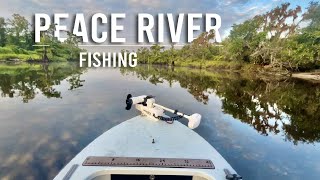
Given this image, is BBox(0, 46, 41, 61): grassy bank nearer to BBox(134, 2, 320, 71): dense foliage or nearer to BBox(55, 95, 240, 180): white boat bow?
BBox(134, 2, 320, 71): dense foliage

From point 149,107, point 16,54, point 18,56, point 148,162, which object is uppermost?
point 16,54

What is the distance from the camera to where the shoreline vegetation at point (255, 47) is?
42.6 metres

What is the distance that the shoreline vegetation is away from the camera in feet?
140

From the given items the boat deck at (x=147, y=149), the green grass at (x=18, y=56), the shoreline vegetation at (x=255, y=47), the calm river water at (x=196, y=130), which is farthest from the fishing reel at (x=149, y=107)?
the green grass at (x=18, y=56)

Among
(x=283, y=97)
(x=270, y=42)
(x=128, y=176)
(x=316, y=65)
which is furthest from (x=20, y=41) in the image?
(x=128, y=176)

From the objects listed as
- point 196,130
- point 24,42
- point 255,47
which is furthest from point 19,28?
point 196,130

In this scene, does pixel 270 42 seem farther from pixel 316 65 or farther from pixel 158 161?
pixel 158 161

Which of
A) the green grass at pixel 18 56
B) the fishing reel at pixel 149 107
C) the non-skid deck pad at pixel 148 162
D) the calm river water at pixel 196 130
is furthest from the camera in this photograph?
the green grass at pixel 18 56

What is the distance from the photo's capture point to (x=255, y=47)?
170ft

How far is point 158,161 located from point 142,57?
11565 centimetres

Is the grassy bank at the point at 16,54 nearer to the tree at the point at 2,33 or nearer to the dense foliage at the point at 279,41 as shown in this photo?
the tree at the point at 2,33

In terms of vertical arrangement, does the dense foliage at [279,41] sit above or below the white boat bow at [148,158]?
above

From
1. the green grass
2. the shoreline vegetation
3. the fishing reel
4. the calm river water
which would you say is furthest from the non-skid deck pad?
the green grass

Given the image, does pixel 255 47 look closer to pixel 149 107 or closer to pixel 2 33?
pixel 149 107
